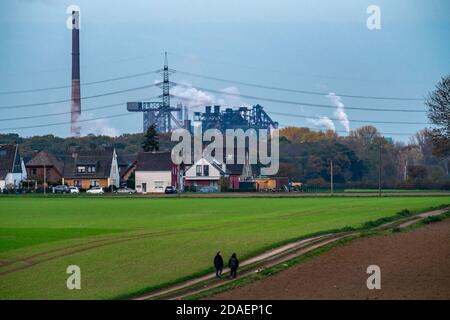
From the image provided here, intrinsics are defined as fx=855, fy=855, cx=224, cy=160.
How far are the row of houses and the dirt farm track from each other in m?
91.0

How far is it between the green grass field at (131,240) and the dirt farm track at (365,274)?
3.97 meters

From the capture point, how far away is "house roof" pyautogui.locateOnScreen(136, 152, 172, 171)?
443ft

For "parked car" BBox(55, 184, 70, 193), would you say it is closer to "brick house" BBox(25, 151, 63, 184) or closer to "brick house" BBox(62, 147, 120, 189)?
"brick house" BBox(62, 147, 120, 189)

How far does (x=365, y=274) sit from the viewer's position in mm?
32812

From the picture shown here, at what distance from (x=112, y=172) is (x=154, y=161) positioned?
12101mm

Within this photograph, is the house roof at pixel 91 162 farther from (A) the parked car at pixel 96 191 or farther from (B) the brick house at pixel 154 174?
(A) the parked car at pixel 96 191

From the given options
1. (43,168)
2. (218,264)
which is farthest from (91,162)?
(218,264)

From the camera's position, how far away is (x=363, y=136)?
653 ft

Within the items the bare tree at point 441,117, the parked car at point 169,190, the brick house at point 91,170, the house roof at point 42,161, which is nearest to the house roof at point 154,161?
the parked car at point 169,190

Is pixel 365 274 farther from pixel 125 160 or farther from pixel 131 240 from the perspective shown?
pixel 125 160
